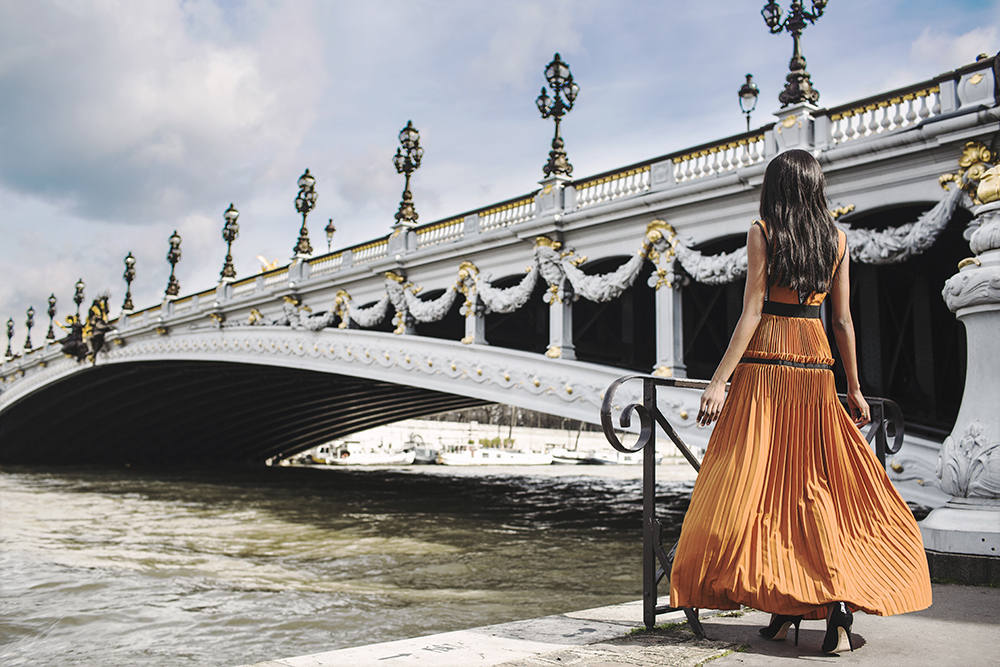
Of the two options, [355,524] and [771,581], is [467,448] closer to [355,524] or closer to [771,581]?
[355,524]

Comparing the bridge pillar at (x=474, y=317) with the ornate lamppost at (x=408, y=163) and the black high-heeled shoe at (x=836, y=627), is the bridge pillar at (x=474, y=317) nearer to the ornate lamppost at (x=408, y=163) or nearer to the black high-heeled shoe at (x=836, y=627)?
the ornate lamppost at (x=408, y=163)

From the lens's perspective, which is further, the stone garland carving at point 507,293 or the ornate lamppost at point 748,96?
the ornate lamppost at point 748,96

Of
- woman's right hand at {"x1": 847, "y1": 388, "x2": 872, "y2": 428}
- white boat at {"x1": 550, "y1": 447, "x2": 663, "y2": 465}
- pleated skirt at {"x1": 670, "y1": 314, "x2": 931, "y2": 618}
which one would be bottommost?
white boat at {"x1": 550, "y1": 447, "x2": 663, "y2": 465}

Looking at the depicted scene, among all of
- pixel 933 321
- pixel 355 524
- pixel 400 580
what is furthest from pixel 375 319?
pixel 933 321

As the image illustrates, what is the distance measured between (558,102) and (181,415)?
32001 millimetres

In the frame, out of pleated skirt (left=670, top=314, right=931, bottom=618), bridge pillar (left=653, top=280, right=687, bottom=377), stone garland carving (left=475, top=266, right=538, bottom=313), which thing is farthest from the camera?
stone garland carving (left=475, top=266, right=538, bottom=313)

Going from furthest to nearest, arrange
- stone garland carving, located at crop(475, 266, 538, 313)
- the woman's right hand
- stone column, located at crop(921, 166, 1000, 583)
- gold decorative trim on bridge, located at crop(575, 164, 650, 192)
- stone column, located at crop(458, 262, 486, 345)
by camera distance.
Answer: stone column, located at crop(458, 262, 486, 345) < stone garland carving, located at crop(475, 266, 538, 313) < gold decorative trim on bridge, located at crop(575, 164, 650, 192) < stone column, located at crop(921, 166, 1000, 583) < the woman's right hand

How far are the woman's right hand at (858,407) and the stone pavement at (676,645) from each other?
37.2 inches

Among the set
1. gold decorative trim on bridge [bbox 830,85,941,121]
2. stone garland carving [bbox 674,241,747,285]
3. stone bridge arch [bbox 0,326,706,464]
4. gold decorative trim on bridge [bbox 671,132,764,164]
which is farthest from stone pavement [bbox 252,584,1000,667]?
gold decorative trim on bridge [bbox 671,132,764,164]

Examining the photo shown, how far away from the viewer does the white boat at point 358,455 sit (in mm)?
57722

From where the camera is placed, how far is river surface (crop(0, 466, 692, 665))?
8289 millimetres

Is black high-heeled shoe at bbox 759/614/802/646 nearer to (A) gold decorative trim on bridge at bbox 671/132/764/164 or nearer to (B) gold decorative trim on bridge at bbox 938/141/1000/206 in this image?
(B) gold decorative trim on bridge at bbox 938/141/1000/206

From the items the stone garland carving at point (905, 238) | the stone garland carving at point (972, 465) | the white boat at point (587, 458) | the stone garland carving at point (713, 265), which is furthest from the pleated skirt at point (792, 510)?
the white boat at point (587, 458)

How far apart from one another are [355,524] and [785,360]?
16.6m
